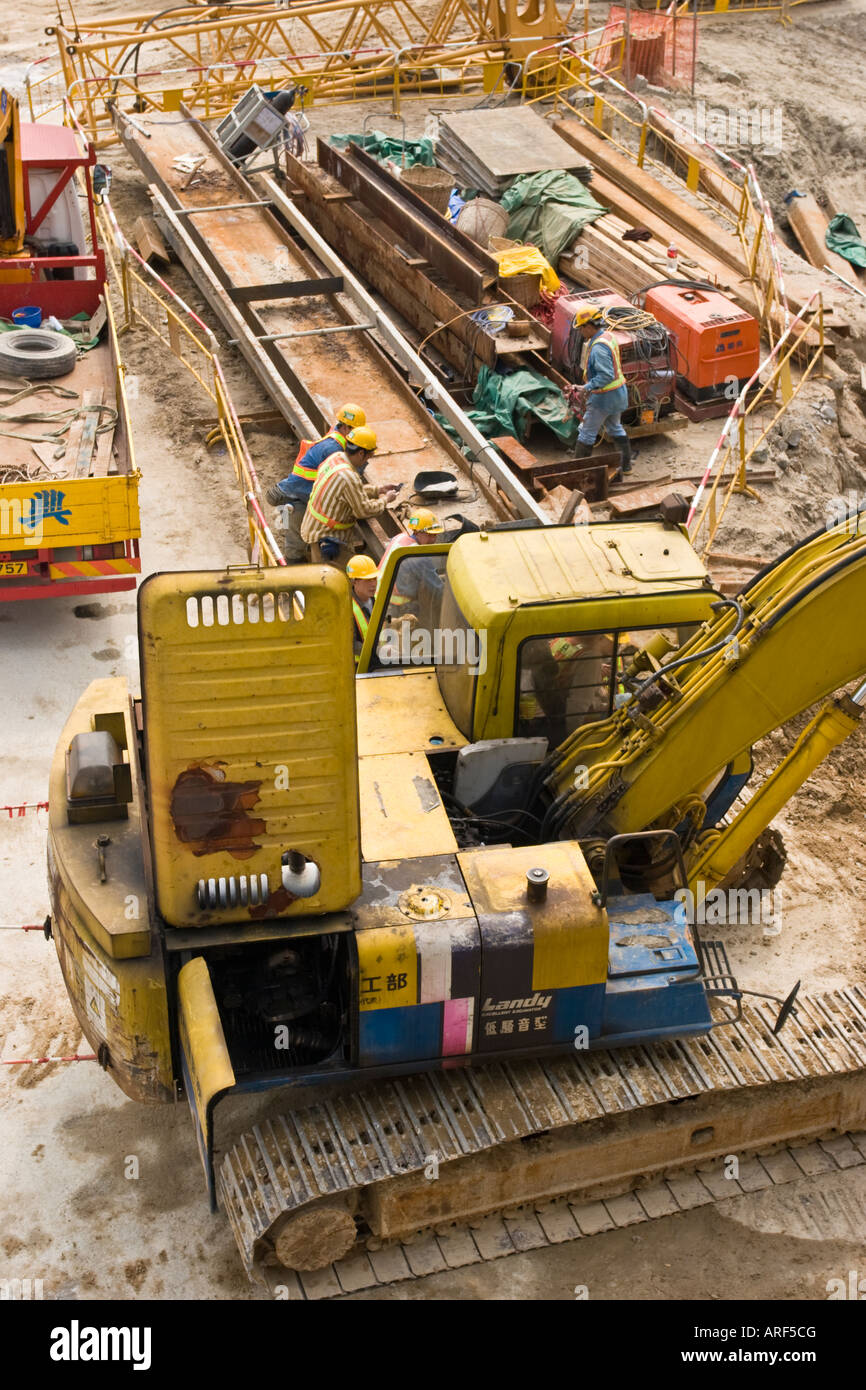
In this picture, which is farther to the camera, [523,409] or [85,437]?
[523,409]

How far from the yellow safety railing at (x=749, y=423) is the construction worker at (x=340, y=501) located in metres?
2.63

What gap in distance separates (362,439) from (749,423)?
182 inches

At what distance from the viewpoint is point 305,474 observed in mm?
11414

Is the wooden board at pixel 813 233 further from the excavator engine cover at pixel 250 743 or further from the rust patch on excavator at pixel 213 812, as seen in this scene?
the rust patch on excavator at pixel 213 812

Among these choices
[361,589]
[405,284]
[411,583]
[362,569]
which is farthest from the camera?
[405,284]

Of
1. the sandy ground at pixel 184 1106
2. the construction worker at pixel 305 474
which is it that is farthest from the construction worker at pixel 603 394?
the construction worker at pixel 305 474

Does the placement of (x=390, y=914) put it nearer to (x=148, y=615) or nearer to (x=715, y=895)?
(x=148, y=615)

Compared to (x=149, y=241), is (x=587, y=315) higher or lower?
higher

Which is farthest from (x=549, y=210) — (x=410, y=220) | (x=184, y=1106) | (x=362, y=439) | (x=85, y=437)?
(x=184, y=1106)

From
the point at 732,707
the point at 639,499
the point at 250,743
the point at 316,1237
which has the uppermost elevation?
the point at 250,743

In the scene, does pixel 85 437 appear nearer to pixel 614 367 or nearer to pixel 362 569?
pixel 362 569

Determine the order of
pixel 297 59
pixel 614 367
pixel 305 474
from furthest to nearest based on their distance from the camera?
pixel 297 59
pixel 614 367
pixel 305 474

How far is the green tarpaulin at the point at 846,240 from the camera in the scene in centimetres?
1985

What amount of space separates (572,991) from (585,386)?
733 cm
